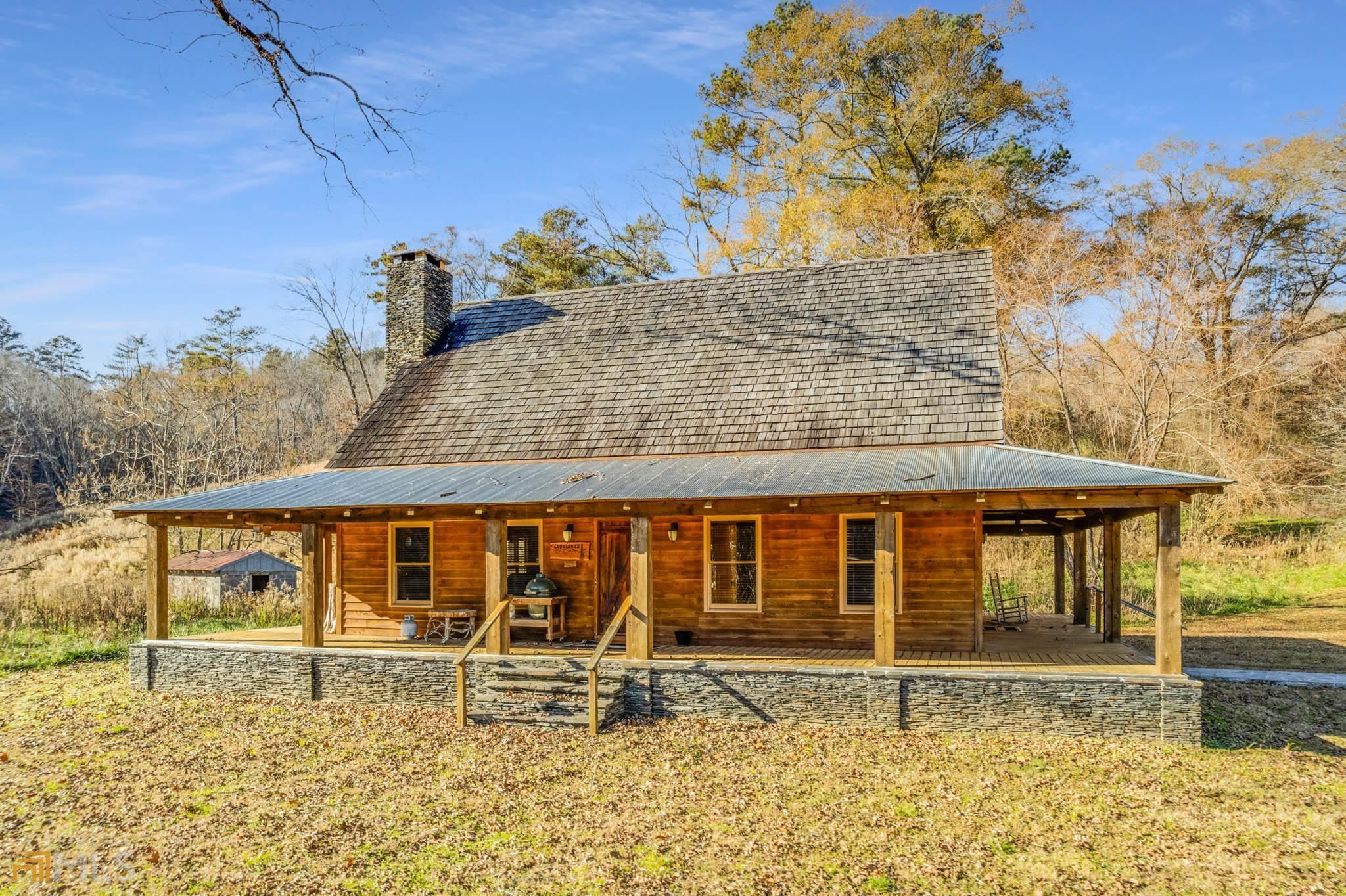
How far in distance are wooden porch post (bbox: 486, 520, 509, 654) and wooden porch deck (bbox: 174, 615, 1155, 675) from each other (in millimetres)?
430

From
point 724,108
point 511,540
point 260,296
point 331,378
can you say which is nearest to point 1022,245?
point 724,108

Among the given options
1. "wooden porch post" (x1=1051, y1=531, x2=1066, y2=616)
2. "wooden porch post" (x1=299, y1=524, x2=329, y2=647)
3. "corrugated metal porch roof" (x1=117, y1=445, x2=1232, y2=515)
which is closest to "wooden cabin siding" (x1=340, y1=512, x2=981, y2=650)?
"corrugated metal porch roof" (x1=117, y1=445, x2=1232, y2=515)

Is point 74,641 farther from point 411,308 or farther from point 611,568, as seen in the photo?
point 611,568

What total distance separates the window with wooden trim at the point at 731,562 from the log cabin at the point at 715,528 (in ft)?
0.12

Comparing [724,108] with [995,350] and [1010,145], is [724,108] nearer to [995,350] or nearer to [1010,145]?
[1010,145]

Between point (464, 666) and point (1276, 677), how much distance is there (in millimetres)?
10406

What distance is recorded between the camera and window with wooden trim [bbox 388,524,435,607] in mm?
13312

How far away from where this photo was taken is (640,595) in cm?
1041

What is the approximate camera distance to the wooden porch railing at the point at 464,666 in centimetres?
1027

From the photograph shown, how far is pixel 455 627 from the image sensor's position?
42.3ft

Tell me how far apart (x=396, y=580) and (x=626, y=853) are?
809 centimetres

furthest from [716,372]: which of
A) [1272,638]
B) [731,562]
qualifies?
[1272,638]

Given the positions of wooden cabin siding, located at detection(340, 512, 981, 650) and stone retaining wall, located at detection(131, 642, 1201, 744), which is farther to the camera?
wooden cabin siding, located at detection(340, 512, 981, 650)

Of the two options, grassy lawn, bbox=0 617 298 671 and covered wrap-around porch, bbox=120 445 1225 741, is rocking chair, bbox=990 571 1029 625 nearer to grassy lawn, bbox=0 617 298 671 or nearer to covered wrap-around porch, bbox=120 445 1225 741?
covered wrap-around porch, bbox=120 445 1225 741
